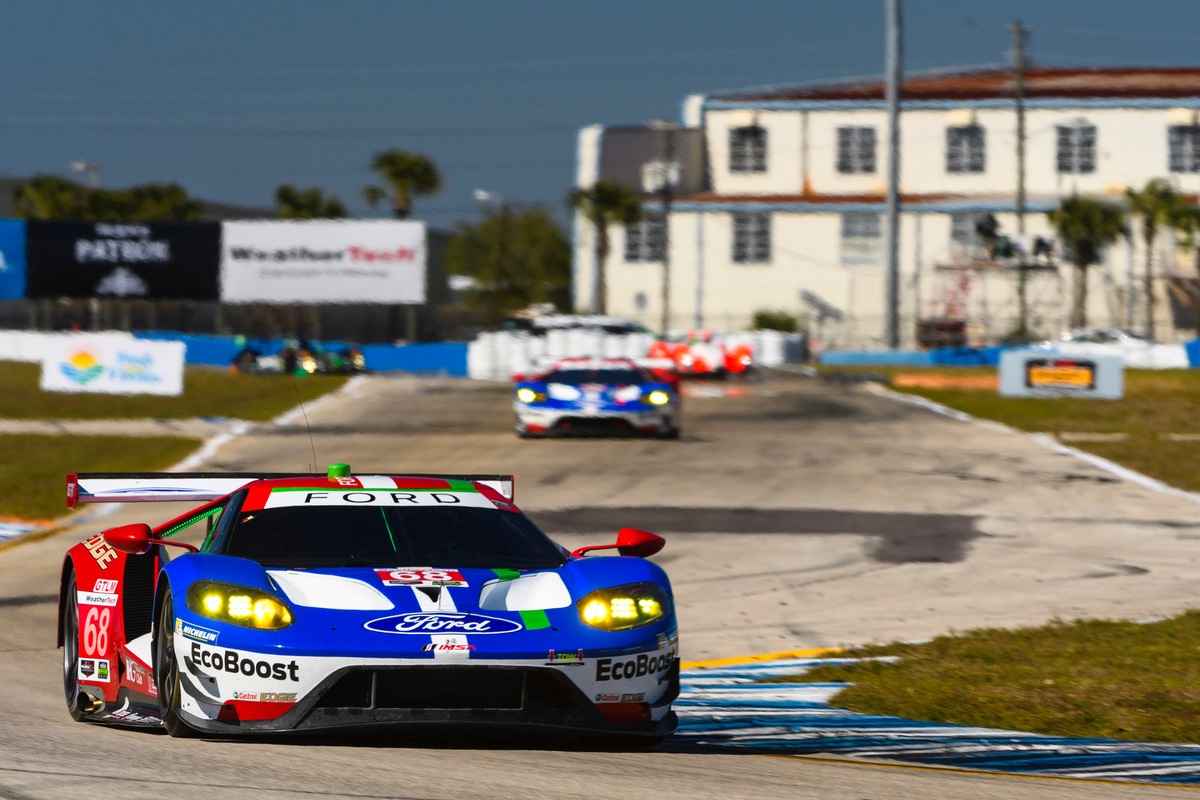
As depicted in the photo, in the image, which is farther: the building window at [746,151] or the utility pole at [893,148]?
the building window at [746,151]

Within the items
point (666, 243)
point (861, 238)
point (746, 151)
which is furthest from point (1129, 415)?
point (746, 151)

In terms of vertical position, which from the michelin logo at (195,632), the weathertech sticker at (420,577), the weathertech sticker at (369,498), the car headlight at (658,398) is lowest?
the car headlight at (658,398)

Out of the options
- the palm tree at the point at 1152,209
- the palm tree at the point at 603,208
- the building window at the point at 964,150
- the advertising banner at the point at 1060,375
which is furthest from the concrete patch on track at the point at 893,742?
the building window at the point at 964,150

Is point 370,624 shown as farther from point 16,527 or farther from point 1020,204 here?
point 1020,204

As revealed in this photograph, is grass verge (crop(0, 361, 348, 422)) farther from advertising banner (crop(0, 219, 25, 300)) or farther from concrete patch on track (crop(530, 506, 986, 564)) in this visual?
advertising banner (crop(0, 219, 25, 300))

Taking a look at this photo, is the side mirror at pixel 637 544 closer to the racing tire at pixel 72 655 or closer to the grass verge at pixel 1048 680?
the grass verge at pixel 1048 680

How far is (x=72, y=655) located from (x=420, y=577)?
6.16 feet

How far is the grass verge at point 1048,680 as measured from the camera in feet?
26.5

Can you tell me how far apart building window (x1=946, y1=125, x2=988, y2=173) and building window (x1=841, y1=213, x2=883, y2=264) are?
413 cm

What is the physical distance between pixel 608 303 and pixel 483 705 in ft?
208

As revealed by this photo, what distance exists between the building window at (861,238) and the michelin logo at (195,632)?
62.2 metres

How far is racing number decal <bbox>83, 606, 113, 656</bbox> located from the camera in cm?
738

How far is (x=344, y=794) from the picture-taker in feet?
17.6

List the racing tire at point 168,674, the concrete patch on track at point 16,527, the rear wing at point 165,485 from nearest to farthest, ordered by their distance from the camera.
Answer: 1. the racing tire at point 168,674
2. the rear wing at point 165,485
3. the concrete patch on track at point 16,527
